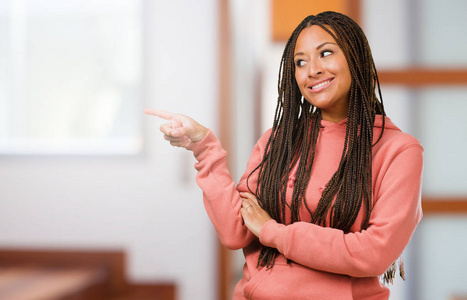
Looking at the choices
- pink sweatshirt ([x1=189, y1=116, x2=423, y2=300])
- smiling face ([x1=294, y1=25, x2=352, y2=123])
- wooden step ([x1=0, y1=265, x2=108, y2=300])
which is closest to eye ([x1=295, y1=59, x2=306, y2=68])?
smiling face ([x1=294, y1=25, x2=352, y2=123])

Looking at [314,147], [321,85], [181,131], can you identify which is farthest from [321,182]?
[181,131]

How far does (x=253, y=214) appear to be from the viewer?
0.85 m

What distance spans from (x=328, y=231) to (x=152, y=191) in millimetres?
1461

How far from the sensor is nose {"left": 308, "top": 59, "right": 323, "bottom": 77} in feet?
2.65

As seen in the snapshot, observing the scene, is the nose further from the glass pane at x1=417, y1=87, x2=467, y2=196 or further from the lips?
the glass pane at x1=417, y1=87, x2=467, y2=196

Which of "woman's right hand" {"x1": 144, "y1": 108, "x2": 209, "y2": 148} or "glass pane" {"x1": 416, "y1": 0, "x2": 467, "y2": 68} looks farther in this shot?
"glass pane" {"x1": 416, "y1": 0, "x2": 467, "y2": 68}

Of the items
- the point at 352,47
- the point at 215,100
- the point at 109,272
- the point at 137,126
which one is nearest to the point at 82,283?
the point at 109,272

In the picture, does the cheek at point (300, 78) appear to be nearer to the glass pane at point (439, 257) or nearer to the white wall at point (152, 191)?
the white wall at point (152, 191)

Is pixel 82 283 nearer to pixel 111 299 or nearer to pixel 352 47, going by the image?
pixel 111 299

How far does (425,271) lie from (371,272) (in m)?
1.27

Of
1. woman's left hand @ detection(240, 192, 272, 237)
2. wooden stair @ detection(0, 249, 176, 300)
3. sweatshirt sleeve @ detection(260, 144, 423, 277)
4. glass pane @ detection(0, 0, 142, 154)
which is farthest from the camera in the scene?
glass pane @ detection(0, 0, 142, 154)

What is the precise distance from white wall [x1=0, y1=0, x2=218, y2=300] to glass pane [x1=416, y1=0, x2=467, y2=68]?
0.97 metres

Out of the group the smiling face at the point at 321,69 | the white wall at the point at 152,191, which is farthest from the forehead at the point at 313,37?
the white wall at the point at 152,191

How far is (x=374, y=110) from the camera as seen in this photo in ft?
2.84
